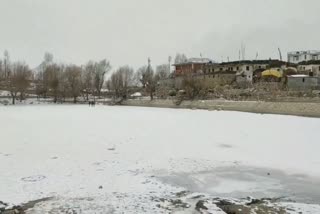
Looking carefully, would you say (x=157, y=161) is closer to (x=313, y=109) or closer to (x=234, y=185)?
(x=234, y=185)

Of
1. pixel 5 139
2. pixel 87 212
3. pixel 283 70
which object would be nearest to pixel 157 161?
pixel 87 212

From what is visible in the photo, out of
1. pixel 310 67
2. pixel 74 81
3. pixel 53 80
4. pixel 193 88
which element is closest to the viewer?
pixel 193 88

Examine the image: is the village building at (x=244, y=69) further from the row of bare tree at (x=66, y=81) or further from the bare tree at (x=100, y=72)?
the bare tree at (x=100, y=72)

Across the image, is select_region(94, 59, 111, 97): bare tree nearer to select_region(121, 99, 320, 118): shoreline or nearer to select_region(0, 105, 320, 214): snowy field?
select_region(121, 99, 320, 118): shoreline

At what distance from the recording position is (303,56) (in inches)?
4168

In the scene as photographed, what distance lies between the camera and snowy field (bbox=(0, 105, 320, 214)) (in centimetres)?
1117

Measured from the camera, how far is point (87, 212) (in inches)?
388

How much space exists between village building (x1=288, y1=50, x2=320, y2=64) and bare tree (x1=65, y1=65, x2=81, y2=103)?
55885 mm

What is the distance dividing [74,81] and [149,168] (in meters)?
77.6

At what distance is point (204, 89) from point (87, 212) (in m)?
61.7

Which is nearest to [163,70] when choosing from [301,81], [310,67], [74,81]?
[74,81]

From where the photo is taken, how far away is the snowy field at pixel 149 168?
11.2 meters

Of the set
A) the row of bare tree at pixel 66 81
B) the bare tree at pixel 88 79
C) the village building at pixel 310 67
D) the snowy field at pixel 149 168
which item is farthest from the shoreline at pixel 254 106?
the bare tree at pixel 88 79

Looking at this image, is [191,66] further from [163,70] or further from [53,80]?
[53,80]
